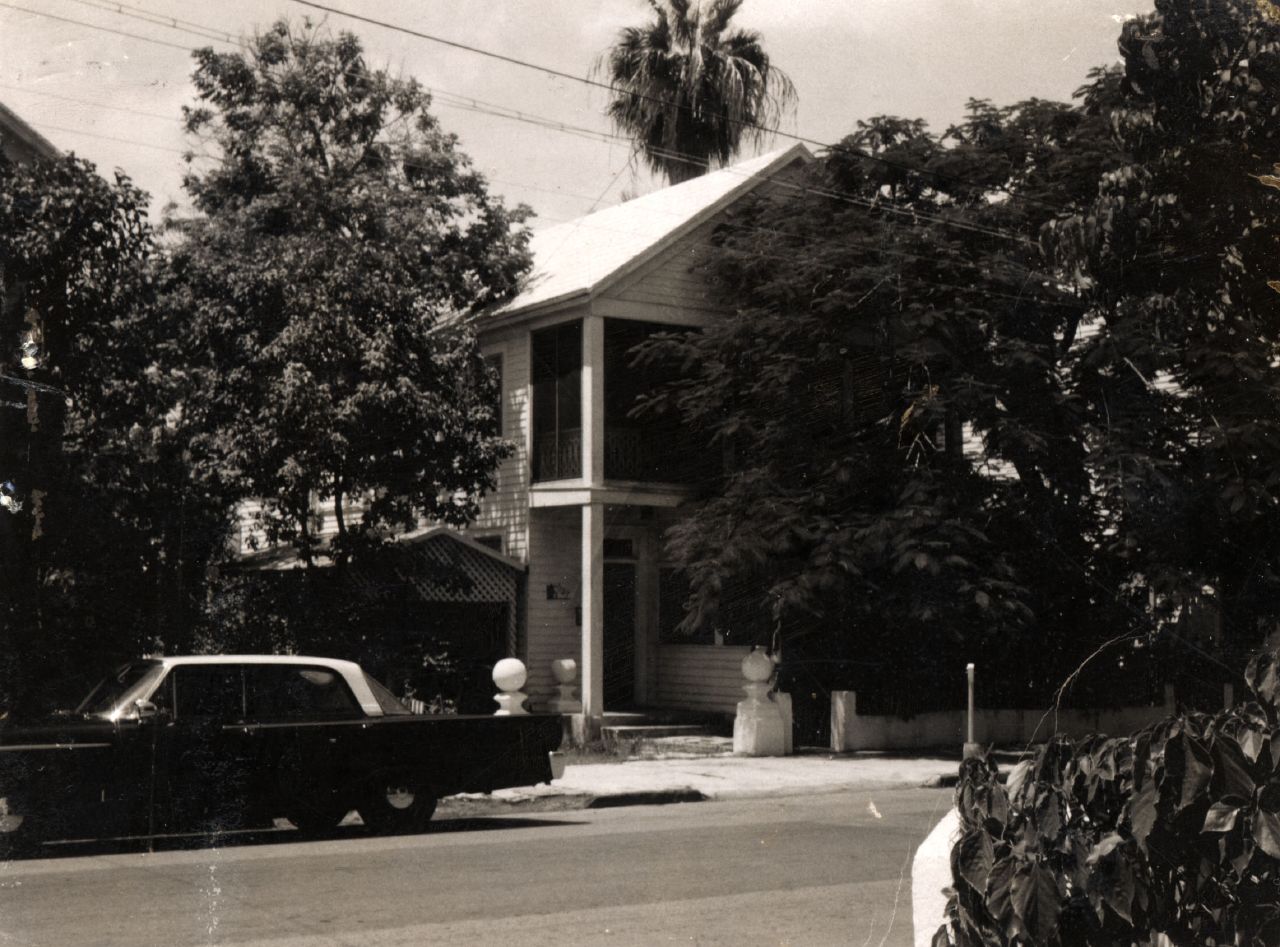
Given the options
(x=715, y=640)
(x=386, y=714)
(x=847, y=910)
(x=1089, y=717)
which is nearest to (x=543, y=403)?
(x=715, y=640)

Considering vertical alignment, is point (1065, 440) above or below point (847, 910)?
above

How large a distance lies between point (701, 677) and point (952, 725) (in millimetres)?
4016

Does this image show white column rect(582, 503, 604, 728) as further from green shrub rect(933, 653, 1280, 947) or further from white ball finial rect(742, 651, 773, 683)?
green shrub rect(933, 653, 1280, 947)

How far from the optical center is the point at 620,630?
929 inches

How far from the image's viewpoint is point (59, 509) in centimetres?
1585

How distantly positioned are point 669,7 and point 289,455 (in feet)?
68.9

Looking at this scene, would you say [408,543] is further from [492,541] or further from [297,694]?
[297,694]

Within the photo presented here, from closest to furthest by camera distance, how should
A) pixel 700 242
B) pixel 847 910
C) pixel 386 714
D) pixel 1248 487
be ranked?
pixel 847 910, pixel 1248 487, pixel 386 714, pixel 700 242

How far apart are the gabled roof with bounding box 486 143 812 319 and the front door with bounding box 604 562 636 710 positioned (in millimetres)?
4491

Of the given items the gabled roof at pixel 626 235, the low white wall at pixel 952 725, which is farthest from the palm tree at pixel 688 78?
the low white wall at pixel 952 725

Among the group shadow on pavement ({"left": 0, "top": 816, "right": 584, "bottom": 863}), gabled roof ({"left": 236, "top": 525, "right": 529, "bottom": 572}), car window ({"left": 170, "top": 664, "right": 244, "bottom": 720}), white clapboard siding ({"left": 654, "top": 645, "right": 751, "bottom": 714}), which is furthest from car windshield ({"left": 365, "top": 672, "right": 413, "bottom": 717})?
white clapboard siding ({"left": 654, "top": 645, "right": 751, "bottom": 714})

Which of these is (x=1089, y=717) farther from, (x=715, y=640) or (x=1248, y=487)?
(x=1248, y=487)

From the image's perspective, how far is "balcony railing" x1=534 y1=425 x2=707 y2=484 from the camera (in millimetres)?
22234

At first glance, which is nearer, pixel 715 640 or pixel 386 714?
A: pixel 386 714
